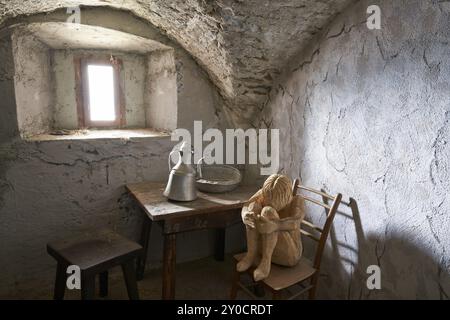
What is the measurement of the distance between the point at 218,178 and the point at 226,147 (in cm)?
23

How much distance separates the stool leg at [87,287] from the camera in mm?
1259

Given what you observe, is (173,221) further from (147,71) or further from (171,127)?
(147,71)

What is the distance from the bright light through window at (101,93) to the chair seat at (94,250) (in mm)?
948

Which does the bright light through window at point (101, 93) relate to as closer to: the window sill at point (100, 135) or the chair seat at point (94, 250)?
the window sill at point (100, 135)

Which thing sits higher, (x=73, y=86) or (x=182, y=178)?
(x=73, y=86)

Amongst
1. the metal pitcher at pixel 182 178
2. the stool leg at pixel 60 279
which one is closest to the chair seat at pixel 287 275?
the metal pitcher at pixel 182 178

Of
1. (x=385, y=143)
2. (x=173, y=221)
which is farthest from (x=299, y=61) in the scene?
(x=173, y=221)

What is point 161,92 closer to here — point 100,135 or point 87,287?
point 100,135

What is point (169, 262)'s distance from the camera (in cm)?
147

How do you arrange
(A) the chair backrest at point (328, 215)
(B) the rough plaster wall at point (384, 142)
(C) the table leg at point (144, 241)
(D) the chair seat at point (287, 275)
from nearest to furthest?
1. (B) the rough plaster wall at point (384, 142)
2. (D) the chair seat at point (287, 275)
3. (A) the chair backrest at point (328, 215)
4. (C) the table leg at point (144, 241)

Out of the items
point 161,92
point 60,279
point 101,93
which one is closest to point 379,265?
point 60,279

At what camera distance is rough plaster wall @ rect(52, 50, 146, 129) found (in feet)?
6.61
